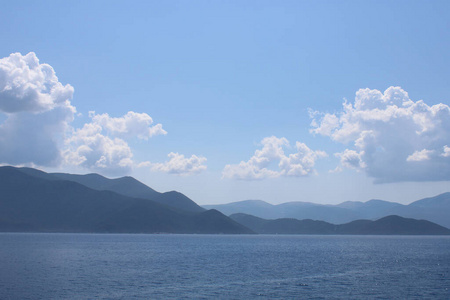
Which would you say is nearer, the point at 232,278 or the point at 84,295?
the point at 84,295

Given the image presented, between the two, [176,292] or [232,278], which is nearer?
[176,292]

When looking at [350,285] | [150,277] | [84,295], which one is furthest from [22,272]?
[350,285]

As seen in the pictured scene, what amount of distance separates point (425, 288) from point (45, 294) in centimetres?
6379

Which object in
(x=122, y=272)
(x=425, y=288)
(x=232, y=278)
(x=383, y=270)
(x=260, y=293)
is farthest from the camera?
(x=383, y=270)

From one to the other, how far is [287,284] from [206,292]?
17.6 meters

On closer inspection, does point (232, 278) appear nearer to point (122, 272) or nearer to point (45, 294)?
point (122, 272)

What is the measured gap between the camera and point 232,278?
87125 millimetres

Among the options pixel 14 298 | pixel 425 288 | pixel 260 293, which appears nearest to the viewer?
pixel 14 298

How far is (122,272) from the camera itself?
95.5 metres

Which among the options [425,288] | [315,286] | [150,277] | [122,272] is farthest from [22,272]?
[425,288]

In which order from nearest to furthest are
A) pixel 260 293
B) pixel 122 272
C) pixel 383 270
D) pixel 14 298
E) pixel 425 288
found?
pixel 14 298 < pixel 260 293 < pixel 425 288 < pixel 122 272 < pixel 383 270

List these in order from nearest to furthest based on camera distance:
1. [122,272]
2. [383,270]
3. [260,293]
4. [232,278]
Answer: [260,293]
[232,278]
[122,272]
[383,270]

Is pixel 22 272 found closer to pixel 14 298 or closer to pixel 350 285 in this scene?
pixel 14 298

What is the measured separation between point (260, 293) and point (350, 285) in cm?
2013
